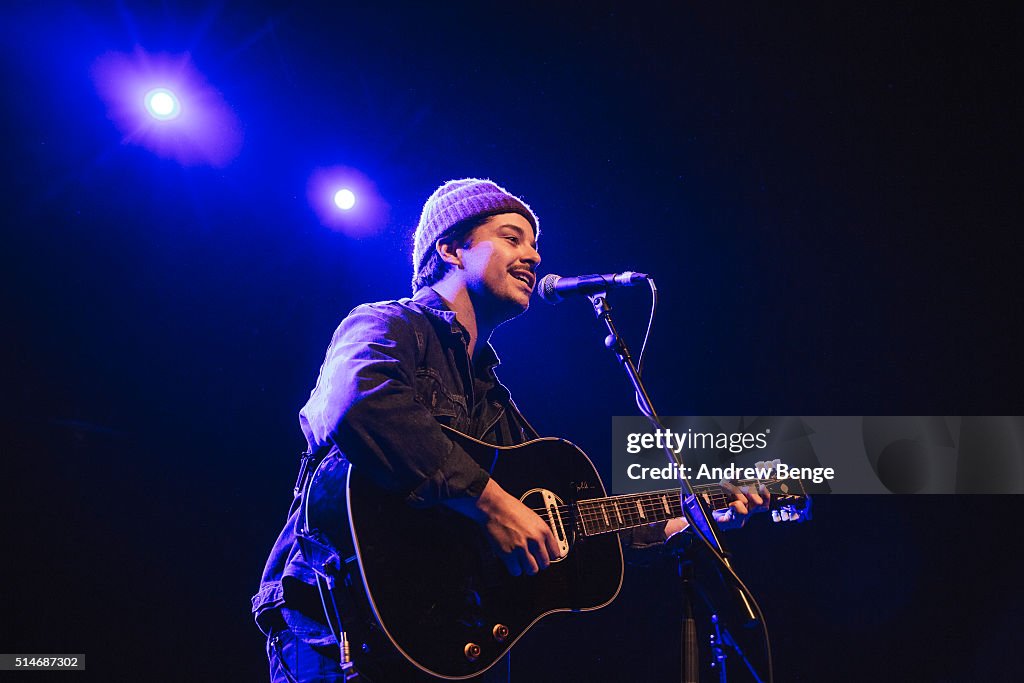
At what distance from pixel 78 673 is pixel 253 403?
162 centimetres

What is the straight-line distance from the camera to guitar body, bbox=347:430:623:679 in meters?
1.90

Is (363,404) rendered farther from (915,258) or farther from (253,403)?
(915,258)

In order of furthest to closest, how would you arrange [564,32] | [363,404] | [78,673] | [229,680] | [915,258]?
[915,258], [564,32], [229,680], [78,673], [363,404]

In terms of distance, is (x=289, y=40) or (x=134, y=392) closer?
(x=134, y=392)

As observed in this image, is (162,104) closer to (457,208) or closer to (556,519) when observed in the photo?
(457,208)

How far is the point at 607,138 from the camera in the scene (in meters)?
4.90

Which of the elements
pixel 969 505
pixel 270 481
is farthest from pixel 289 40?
pixel 969 505

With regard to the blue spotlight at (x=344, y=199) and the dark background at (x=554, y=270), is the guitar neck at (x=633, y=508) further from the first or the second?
the blue spotlight at (x=344, y=199)

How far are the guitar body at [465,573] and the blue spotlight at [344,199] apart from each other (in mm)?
2781

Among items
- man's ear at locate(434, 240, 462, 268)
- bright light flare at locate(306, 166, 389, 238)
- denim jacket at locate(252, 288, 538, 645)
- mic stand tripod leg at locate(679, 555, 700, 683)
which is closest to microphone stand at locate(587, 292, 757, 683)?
mic stand tripod leg at locate(679, 555, 700, 683)

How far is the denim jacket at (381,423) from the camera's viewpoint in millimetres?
1971

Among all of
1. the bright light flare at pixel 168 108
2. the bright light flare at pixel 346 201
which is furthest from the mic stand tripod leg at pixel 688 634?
the bright light flare at pixel 168 108

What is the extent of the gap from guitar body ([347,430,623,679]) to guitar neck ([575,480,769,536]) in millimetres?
54

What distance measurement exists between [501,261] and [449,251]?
0.32m
